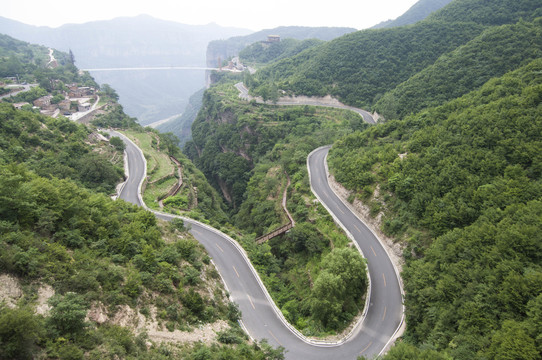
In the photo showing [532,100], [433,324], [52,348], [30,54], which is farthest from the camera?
[30,54]

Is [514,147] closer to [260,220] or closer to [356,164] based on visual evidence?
[356,164]

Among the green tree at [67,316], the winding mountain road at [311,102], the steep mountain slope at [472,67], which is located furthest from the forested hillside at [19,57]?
the steep mountain slope at [472,67]

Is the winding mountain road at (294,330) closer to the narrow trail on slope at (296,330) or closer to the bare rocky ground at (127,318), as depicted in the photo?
the narrow trail on slope at (296,330)

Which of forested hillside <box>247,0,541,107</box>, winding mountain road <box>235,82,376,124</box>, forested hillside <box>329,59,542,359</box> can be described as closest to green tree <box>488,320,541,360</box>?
forested hillside <box>329,59,542,359</box>

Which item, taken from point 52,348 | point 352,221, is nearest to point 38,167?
point 52,348

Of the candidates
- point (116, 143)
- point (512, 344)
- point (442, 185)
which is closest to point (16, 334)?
point (512, 344)

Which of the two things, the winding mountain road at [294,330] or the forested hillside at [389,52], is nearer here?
the winding mountain road at [294,330]

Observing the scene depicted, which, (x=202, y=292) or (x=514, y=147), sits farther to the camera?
(x=514, y=147)

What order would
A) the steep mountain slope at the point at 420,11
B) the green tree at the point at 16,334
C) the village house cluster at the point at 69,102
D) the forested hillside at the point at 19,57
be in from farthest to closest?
the steep mountain slope at the point at 420,11, the forested hillside at the point at 19,57, the village house cluster at the point at 69,102, the green tree at the point at 16,334
